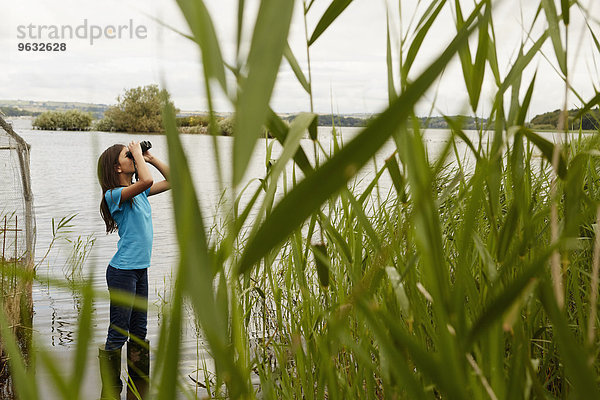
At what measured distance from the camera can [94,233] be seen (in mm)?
480

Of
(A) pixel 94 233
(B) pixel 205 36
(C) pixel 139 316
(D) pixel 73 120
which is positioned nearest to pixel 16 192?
(C) pixel 139 316

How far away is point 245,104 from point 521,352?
0.41 metres

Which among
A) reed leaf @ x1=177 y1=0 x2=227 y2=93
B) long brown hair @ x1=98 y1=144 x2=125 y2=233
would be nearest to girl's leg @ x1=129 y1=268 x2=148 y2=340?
long brown hair @ x1=98 y1=144 x2=125 y2=233

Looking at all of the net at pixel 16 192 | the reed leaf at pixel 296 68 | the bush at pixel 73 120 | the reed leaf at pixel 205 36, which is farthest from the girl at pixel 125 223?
the reed leaf at pixel 205 36

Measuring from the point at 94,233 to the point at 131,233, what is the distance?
3490mm

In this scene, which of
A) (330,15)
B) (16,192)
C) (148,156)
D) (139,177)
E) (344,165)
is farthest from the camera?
(16,192)

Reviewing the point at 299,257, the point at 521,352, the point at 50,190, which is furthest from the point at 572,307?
the point at 50,190

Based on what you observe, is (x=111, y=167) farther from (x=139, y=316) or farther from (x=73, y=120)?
(x=73, y=120)

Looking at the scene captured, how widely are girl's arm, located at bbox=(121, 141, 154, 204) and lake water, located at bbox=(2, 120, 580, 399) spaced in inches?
13.4

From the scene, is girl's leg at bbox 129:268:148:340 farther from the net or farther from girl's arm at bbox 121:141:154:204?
the net

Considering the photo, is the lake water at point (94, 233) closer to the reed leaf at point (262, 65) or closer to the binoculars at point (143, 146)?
the reed leaf at point (262, 65)

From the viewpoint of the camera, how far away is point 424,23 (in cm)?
69

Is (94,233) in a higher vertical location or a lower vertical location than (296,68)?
lower

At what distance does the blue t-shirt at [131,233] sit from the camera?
12.5ft
